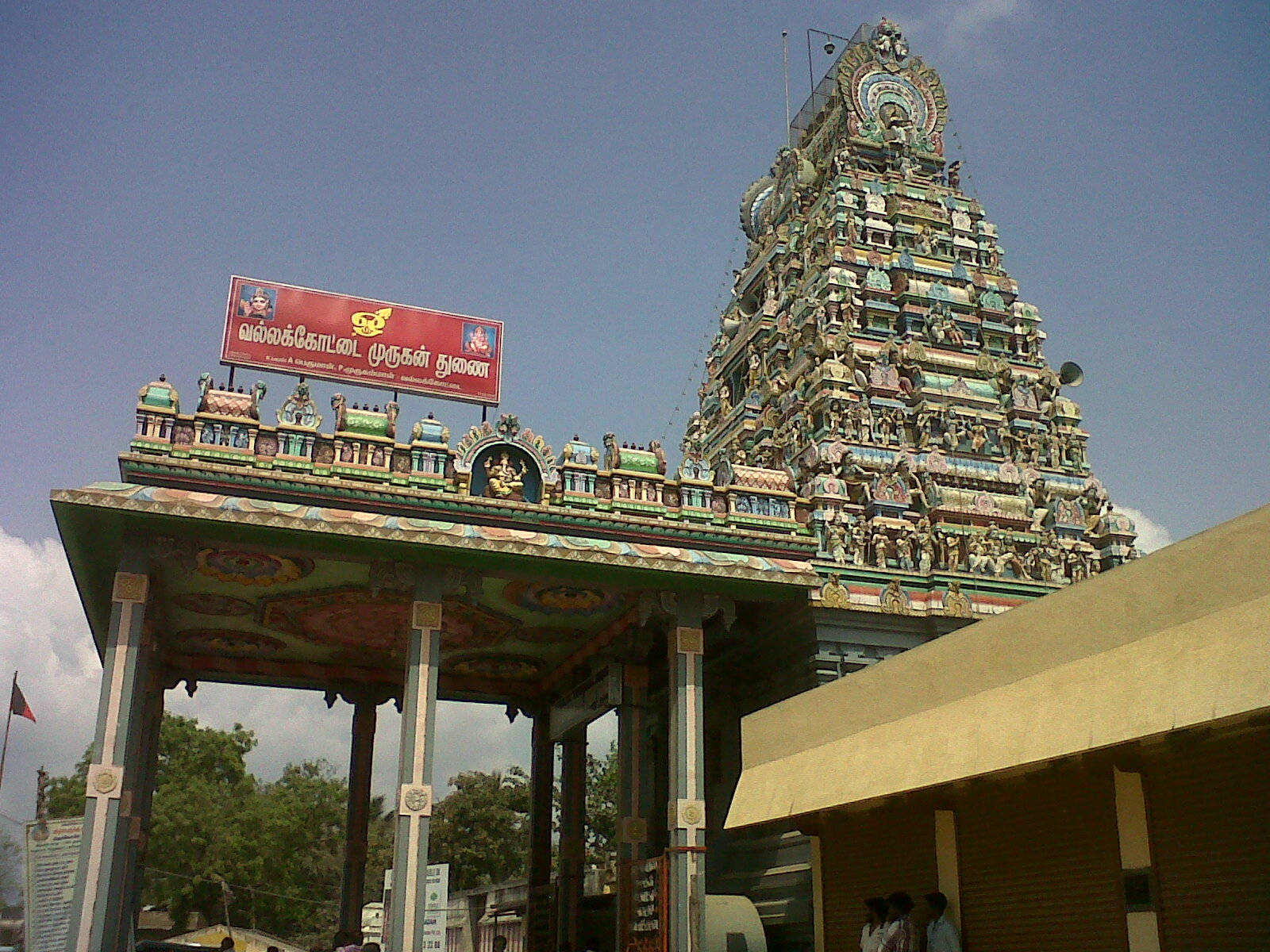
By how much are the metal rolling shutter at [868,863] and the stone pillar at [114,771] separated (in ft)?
32.2

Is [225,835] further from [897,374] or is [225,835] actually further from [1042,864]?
[1042,864]

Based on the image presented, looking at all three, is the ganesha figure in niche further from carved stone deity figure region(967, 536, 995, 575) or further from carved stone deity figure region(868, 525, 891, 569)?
carved stone deity figure region(967, 536, 995, 575)

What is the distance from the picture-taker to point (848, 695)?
1595cm

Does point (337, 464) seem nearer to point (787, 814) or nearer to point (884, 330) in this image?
point (787, 814)

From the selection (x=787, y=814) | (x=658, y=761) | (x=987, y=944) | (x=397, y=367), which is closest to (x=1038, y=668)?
(x=987, y=944)

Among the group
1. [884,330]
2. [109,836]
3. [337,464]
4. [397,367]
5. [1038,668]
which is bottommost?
[109,836]

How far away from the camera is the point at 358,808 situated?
85.4 ft

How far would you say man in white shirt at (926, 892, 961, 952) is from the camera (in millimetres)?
12586

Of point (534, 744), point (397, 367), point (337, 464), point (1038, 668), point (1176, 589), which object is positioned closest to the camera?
point (1176, 589)

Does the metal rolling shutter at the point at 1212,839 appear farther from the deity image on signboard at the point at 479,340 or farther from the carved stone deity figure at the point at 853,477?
the carved stone deity figure at the point at 853,477

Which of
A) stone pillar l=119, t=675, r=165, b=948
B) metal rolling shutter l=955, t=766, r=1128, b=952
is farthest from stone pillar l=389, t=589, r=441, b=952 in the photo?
metal rolling shutter l=955, t=766, r=1128, b=952

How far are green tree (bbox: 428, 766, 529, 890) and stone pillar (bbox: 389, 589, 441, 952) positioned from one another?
34.9 meters

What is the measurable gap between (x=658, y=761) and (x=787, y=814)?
36.7 feet

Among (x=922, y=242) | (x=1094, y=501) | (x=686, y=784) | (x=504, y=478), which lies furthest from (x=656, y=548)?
(x=922, y=242)
